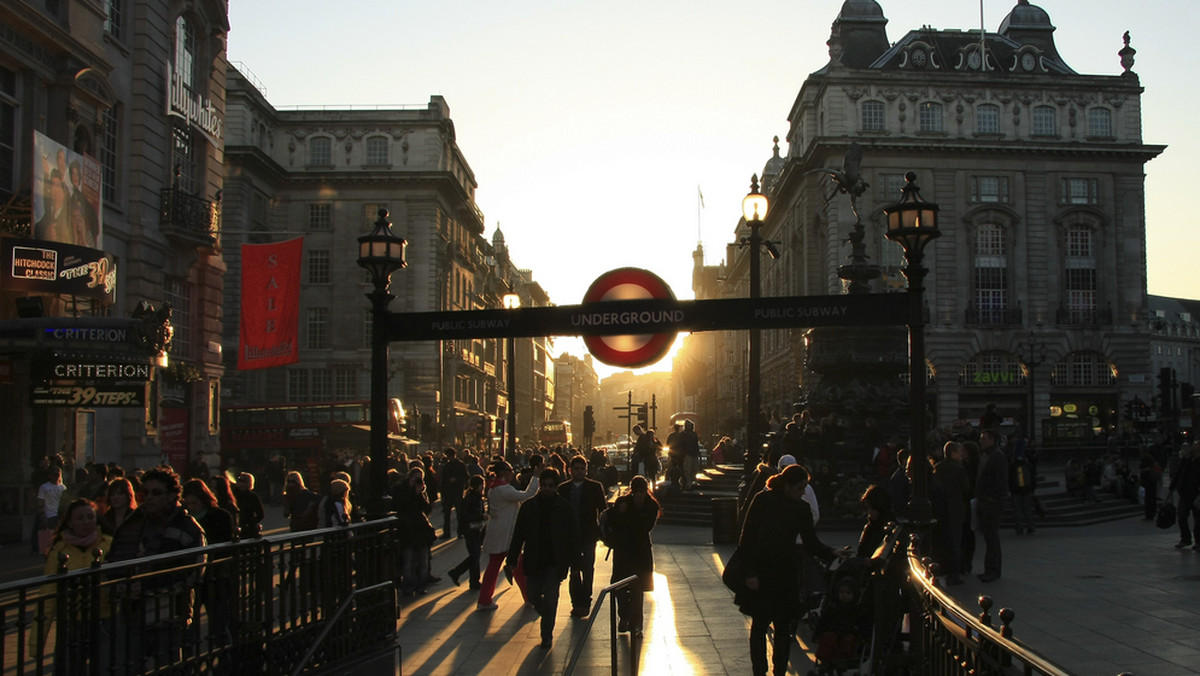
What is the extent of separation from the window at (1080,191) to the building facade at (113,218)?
47.9 meters

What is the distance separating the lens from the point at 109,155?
2447cm

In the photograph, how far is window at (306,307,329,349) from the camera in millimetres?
60375

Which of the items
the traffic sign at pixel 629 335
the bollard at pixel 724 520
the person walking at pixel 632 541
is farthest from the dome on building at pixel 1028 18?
the traffic sign at pixel 629 335

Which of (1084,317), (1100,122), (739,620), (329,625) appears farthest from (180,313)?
(1100,122)

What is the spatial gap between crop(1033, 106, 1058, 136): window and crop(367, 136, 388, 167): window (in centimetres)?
3757

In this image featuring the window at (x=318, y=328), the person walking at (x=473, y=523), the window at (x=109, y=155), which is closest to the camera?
the person walking at (x=473, y=523)

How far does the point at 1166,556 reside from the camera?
53.3 feet

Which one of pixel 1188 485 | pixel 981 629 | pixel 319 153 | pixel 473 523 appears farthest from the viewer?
pixel 319 153

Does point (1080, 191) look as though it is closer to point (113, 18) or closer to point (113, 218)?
point (113, 18)

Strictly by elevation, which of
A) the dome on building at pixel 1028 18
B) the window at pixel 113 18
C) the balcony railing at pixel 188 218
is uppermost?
the dome on building at pixel 1028 18

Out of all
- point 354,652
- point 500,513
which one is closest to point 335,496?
point 500,513

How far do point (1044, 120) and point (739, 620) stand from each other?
57679mm

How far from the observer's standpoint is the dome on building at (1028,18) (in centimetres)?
6781

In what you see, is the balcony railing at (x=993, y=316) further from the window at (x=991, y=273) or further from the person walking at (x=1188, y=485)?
the person walking at (x=1188, y=485)
